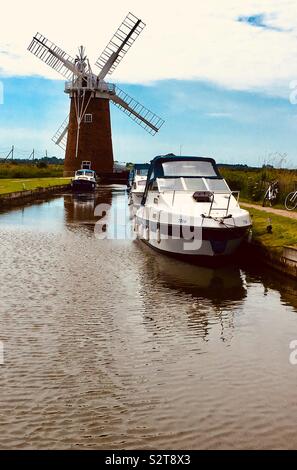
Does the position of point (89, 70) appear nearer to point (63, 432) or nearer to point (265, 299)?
point (265, 299)

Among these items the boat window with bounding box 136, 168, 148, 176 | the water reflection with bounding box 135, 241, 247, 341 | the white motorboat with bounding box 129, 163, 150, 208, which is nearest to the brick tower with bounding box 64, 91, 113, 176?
the white motorboat with bounding box 129, 163, 150, 208

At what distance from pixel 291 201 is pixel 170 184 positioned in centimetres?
739

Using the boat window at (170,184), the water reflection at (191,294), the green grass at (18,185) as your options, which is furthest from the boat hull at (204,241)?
the green grass at (18,185)

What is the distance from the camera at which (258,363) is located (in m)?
9.31

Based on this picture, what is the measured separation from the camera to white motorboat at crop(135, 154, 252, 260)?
17.5 metres

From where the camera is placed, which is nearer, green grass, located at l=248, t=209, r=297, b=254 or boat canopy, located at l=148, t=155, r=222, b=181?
green grass, located at l=248, t=209, r=297, b=254

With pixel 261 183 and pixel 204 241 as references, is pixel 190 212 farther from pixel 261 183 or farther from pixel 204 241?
pixel 261 183

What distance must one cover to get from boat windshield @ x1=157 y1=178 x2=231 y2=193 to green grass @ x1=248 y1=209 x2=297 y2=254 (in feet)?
6.03

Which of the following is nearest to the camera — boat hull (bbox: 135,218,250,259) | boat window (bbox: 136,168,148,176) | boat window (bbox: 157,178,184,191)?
boat hull (bbox: 135,218,250,259)

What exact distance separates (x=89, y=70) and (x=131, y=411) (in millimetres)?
63932

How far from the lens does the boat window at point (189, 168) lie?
2164 centimetres

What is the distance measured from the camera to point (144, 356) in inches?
371

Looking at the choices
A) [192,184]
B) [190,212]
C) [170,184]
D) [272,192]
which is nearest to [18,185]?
[272,192]

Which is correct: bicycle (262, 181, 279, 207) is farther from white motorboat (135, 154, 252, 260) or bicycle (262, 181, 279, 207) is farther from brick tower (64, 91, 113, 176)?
brick tower (64, 91, 113, 176)
